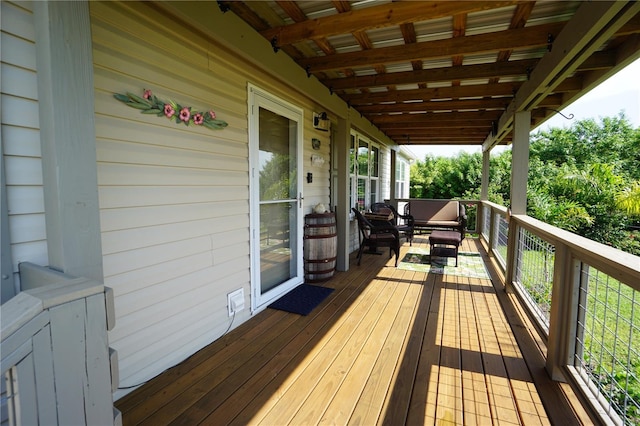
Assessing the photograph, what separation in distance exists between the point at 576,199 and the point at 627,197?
1.91 metres

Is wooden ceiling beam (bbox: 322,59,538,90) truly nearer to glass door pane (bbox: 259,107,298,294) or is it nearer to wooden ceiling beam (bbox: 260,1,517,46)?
glass door pane (bbox: 259,107,298,294)

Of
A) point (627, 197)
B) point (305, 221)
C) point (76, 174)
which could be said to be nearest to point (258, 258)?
point (305, 221)

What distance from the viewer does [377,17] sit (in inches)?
85.5

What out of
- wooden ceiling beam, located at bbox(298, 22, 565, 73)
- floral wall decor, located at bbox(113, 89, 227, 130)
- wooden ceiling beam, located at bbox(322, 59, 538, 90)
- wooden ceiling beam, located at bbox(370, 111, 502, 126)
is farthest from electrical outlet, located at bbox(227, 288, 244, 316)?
wooden ceiling beam, located at bbox(370, 111, 502, 126)

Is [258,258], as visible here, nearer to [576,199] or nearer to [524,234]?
[524,234]

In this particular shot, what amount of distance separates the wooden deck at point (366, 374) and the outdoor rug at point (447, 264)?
133 cm

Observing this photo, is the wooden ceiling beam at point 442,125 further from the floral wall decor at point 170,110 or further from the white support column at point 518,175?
the floral wall decor at point 170,110

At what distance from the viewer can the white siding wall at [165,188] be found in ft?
5.72

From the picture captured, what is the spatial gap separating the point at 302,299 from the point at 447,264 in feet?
9.18

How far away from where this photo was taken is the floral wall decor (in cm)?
182

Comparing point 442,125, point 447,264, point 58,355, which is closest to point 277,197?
point 58,355

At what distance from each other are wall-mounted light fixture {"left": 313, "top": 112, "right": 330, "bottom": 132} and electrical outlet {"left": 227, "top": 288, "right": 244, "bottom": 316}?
246cm

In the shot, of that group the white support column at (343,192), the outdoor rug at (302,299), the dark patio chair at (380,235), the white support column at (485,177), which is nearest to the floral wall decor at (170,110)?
the outdoor rug at (302,299)

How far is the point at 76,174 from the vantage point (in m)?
1.21
